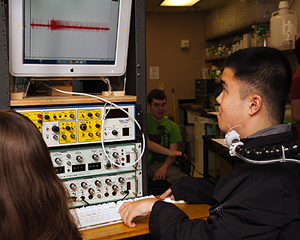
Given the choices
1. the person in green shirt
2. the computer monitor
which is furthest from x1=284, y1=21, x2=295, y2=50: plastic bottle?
the computer monitor

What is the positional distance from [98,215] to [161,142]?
1649 mm

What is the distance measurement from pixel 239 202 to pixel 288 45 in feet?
9.63

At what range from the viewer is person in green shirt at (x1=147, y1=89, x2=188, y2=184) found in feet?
8.63

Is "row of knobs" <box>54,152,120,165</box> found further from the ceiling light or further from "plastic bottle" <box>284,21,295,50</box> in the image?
A: the ceiling light

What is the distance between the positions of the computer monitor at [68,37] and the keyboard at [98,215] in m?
0.66

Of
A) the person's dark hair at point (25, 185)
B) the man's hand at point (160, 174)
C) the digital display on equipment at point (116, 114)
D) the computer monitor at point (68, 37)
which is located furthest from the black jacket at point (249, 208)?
the man's hand at point (160, 174)

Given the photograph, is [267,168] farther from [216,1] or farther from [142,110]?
[216,1]

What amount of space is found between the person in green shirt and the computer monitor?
128cm

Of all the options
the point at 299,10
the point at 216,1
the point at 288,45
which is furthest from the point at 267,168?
the point at 216,1

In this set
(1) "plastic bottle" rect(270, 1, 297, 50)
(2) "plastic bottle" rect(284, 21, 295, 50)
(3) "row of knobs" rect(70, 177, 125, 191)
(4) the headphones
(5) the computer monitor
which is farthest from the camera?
(1) "plastic bottle" rect(270, 1, 297, 50)

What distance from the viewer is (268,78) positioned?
41.8 inches

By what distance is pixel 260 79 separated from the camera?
106 cm

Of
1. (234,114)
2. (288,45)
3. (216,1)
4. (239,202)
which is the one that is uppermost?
(216,1)

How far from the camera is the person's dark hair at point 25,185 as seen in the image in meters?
0.66
